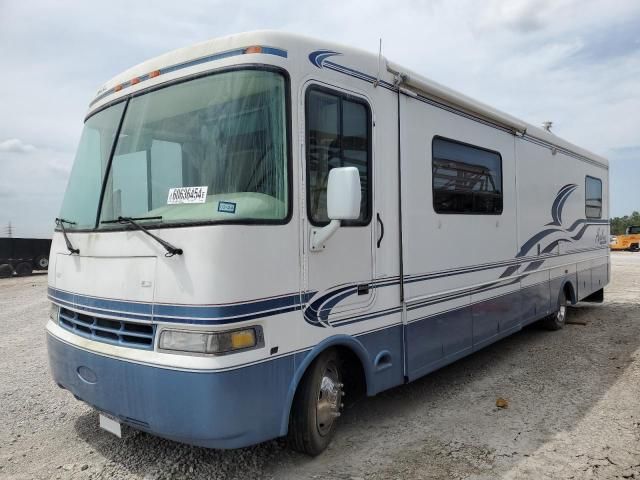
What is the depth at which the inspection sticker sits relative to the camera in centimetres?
297

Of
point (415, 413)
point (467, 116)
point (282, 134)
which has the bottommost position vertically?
point (415, 413)

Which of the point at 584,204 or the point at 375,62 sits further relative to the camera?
the point at 584,204

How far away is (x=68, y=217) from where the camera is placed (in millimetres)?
3932

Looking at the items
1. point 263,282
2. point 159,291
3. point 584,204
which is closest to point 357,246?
point 263,282

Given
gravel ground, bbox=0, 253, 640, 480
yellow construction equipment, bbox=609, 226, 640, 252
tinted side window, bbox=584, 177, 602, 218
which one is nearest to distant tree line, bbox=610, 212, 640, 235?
yellow construction equipment, bbox=609, 226, 640, 252

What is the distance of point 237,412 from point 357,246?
1.46m

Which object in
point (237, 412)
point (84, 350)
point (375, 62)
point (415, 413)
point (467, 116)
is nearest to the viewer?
point (237, 412)

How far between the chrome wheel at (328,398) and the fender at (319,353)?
0.64 feet

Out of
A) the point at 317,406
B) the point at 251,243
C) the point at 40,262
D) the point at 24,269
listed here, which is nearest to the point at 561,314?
the point at 317,406

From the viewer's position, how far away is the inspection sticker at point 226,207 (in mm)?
2973

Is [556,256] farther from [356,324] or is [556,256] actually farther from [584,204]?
[356,324]

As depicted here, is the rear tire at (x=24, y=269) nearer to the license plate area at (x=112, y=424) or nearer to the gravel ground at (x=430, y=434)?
the gravel ground at (x=430, y=434)

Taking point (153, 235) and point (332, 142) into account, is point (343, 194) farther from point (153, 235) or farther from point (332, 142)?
point (153, 235)

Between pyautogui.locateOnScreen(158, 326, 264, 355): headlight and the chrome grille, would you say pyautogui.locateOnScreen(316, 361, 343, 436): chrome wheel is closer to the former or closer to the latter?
pyautogui.locateOnScreen(158, 326, 264, 355): headlight
